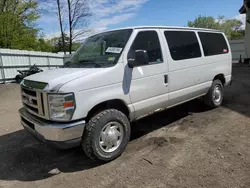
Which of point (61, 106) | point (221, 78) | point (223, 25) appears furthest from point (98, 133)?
point (223, 25)

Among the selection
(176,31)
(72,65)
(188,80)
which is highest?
(176,31)

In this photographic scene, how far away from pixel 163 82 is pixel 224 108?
267 centimetres

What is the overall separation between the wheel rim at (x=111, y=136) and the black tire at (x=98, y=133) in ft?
0.20

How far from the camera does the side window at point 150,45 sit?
12.0ft

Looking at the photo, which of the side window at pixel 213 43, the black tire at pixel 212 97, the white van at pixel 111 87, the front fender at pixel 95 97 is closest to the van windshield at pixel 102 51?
the white van at pixel 111 87

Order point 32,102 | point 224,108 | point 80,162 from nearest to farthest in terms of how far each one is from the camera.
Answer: point 32,102 < point 80,162 < point 224,108

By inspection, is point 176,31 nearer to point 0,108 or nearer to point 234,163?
point 234,163

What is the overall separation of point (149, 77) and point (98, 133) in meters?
1.38

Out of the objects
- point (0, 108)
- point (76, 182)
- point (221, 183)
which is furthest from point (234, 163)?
point (0, 108)

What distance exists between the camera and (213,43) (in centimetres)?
538

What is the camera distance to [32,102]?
10.5 feet

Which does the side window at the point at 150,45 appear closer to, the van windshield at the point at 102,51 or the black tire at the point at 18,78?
the van windshield at the point at 102,51

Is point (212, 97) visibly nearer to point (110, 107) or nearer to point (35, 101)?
point (110, 107)

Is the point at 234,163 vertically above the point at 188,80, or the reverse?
the point at 188,80
